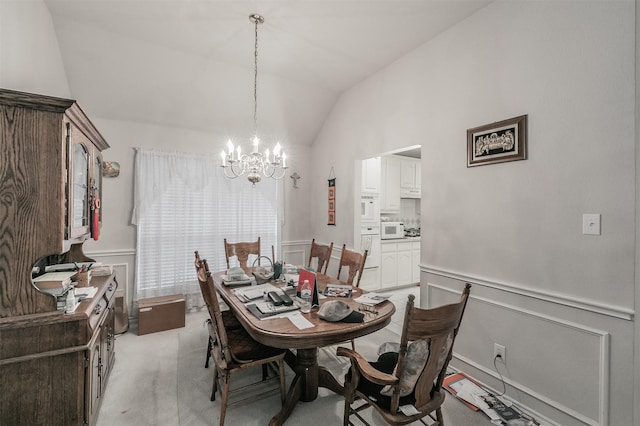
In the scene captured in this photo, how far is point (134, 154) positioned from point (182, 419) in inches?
122

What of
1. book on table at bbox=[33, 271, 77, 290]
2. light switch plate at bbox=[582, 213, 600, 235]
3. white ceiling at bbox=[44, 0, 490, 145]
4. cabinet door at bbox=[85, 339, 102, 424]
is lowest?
cabinet door at bbox=[85, 339, 102, 424]

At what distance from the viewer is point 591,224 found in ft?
5.48

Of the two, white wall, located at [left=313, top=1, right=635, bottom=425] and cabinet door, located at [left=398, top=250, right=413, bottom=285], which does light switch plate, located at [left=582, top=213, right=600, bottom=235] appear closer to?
white wall, located at [left=313, top=1, right=635, bottom=425]

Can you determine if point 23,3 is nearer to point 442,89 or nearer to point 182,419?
point 182,419

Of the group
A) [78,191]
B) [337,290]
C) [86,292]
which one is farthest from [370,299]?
[78,191]

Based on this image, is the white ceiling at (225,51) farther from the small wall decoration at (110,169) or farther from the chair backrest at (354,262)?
the chair backrest at (354,262)

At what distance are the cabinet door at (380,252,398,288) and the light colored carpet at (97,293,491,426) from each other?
5.77 feet

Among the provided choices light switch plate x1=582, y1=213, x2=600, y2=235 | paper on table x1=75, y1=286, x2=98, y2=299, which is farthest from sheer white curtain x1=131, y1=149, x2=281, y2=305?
light switch plate x1=582, y1=213, x2=600, y2=235

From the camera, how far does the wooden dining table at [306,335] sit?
1521 millimetres

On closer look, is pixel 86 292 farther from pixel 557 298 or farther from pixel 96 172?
pixel 557 298

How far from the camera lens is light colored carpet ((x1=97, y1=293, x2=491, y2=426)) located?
1860mm

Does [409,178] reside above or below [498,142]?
above

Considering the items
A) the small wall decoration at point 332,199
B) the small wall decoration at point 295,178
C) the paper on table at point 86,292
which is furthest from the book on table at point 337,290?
the small wall decoration at point 295,178

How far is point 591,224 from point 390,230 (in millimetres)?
3148
